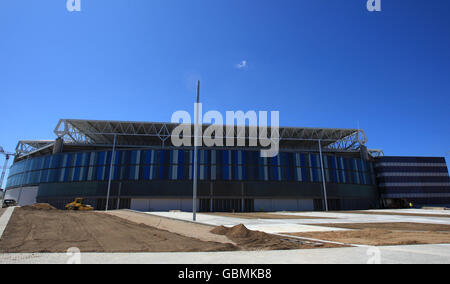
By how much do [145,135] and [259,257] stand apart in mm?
57402

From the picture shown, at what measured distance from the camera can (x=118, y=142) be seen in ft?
232

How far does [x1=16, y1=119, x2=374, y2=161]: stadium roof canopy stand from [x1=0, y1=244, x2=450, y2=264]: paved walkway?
5309 cm

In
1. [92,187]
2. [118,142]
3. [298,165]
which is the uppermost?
[118,142]

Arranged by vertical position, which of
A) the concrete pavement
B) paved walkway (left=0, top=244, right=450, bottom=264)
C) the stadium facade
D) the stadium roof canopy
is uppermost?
the stadium roof canopy

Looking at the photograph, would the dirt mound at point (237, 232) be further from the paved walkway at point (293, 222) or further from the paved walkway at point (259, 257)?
the paved walkway at point (259, 257)

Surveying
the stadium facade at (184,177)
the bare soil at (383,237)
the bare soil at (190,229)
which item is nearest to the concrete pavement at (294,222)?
the bare soil at (190,229)

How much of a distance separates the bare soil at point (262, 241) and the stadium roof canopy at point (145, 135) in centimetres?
4898

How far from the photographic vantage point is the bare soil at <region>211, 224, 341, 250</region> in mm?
8695

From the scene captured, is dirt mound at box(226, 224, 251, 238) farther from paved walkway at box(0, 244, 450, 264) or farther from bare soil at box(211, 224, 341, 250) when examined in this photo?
paved walkway at box(0, 244, 450, 264)

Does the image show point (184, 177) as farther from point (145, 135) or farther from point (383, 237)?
point (383, 237)

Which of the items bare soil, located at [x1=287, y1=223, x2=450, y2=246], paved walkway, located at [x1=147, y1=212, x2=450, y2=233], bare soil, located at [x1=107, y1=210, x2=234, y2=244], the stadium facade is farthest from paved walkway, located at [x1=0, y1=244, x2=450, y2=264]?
the stadium facade
